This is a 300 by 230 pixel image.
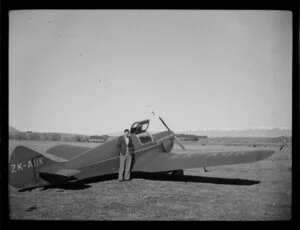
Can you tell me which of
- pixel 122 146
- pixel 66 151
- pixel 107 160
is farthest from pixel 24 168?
pixel 66 151

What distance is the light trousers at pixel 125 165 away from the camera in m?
8.72

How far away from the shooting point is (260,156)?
870 centimetres

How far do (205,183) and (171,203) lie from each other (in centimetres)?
229

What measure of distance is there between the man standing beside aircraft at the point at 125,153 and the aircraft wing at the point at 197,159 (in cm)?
43

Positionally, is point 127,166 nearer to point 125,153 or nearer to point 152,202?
point 125,153

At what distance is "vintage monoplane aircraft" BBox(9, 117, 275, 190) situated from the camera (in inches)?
266

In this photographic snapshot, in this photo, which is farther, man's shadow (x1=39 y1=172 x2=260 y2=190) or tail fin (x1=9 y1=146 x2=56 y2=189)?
man's shadow (x1=39 y1=172 x2=260 y2=190)

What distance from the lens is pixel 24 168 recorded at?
673 centimetres

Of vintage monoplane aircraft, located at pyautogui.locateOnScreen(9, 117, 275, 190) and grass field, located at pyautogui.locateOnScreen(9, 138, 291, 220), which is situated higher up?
vintage monoplane aircraft, located at pyautogui.locateOnScreen(9, 117, 275, 190)

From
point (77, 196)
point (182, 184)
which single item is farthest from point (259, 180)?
point (77, 196)

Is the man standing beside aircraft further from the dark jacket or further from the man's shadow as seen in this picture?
the man's shadow

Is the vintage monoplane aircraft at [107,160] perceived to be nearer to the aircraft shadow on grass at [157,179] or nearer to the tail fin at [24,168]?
the tail fin at [24,168]

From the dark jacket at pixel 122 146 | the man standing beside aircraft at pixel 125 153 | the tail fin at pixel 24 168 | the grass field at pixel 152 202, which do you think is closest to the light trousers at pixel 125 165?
the man standing beside aircraft at pixel 125 153

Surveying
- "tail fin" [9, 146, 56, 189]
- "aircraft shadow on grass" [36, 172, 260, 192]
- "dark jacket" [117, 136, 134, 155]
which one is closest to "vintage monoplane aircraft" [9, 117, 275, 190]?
"tail fin" [9, 146, 56, 189]
